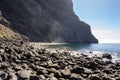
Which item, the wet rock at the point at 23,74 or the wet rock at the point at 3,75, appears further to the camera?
the wet rock at the point at 23,74

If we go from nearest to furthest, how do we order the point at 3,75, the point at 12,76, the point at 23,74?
the point at 12,76 → the point at 3,75 → the point at 23,74

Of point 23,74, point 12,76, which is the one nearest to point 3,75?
point 12,76

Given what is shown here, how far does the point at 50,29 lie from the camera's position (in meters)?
189

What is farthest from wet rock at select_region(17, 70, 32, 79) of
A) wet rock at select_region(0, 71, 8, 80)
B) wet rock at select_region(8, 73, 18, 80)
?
wet rock at select_region(0, 71, 8, 80)

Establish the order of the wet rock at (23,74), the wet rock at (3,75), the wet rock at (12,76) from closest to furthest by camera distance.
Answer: the wet rock at (12,76)
the wet rock at (3,75)
the wet rock at (23,74)

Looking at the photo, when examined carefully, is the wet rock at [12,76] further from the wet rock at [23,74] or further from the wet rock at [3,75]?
the wet rock at [23,74]

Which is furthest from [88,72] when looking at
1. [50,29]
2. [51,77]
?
[50,29]

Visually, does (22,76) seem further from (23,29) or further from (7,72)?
(23,29)

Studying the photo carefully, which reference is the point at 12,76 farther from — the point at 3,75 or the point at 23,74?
the point at 23,74

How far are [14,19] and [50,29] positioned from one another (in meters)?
33.2

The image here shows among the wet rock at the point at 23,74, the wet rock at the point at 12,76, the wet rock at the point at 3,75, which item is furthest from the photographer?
the wet rock at the point at 23,74

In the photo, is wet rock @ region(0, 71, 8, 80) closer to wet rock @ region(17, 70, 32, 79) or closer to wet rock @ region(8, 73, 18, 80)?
wet rock @ region(8, 73, 18, 80)

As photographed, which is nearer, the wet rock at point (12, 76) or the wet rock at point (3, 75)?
the wet rock at point (12, 76)

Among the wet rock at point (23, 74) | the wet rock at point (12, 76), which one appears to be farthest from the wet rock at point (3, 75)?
the wet rock at point (23, 74)
